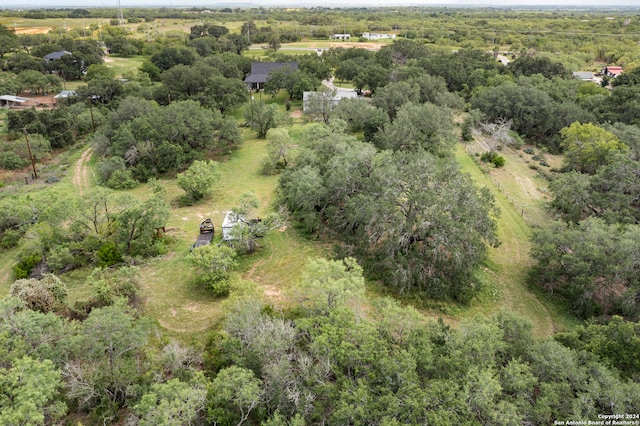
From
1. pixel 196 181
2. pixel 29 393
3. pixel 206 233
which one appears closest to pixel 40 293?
pixel 29 393

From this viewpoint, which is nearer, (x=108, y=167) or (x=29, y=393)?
(x=29, y=393)

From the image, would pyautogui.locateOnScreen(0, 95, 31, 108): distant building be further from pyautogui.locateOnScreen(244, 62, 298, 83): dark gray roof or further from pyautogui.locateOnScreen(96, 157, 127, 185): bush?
pyautogui.locateOnScreen(96, 157, 127, 185): bush

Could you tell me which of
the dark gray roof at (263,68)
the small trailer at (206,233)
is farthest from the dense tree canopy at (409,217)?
the dark gray roof at (263,68)

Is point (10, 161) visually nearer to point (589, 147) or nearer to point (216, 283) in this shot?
point (216, 283)

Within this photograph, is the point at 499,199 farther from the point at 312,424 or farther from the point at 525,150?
the point at 312,424

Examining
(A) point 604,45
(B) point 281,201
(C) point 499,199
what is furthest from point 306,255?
(A) point 604,45

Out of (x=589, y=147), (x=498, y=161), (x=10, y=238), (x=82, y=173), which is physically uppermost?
(x=589, y=147)
